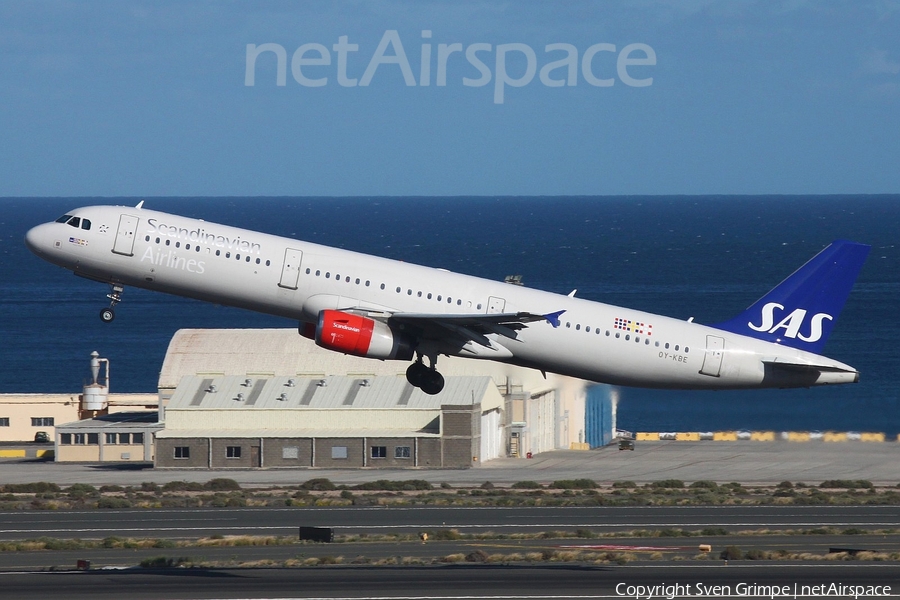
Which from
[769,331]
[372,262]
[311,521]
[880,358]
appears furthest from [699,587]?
[880,358]

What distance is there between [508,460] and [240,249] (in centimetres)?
4545

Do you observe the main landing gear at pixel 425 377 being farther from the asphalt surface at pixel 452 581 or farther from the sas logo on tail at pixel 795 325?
the sas logo on tail at pixel 795 325

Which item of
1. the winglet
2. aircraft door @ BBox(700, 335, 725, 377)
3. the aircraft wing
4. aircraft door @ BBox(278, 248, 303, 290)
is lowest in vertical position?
aircraft door @ BBox(700, 335, 725, 377)

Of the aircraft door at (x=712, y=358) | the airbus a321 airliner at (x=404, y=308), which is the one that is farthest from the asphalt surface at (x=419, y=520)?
the airbus a321 airliner at (x=404, y=308)

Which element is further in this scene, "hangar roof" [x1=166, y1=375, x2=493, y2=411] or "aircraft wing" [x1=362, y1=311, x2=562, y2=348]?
"hangar roof" [x1=166, y1=375, x2=493, y2=411]

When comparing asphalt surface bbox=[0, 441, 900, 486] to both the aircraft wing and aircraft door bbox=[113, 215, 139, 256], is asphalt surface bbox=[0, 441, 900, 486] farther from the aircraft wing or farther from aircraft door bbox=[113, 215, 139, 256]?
aircraft door bbox=[113, 215, 139, 256]

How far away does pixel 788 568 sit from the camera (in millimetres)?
48375

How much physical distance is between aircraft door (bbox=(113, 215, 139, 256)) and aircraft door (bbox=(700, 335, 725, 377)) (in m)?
20.9

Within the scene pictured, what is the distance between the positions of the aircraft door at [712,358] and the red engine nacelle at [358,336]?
36.8 feet

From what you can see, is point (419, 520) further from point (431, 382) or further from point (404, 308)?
point (404, 308)

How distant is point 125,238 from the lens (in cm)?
4609

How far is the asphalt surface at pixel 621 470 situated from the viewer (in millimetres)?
78688

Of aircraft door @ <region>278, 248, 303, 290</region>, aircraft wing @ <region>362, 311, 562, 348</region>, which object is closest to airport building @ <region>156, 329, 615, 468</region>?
aircraft wing @ <region>362, 311, 562, 348</region>

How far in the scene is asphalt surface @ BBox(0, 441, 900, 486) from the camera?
78688mm
